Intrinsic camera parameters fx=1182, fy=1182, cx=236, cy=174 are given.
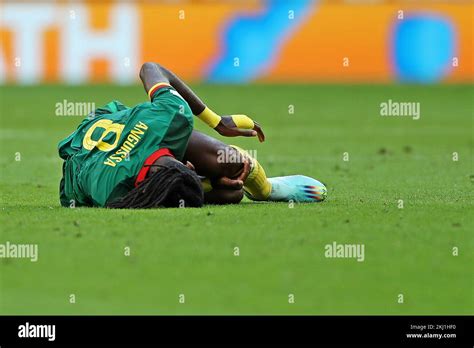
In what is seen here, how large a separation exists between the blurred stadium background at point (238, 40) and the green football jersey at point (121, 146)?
Result: 784 inches

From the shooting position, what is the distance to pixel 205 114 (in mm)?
9547

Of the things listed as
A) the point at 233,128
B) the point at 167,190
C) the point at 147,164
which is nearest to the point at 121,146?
the point at 147,164

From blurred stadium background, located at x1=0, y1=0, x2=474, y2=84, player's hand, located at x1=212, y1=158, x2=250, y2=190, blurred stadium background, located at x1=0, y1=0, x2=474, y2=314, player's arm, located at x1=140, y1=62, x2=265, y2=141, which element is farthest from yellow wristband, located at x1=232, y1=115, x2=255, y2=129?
blurred stadium background, located at x1=0, y1=0, x2=474, y2=84

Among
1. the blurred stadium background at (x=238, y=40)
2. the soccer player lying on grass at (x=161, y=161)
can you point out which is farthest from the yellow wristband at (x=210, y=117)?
the blurred stadium background at (x=238, y=40)

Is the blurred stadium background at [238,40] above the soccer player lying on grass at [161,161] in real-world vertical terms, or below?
above

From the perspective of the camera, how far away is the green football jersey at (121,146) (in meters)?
8.94

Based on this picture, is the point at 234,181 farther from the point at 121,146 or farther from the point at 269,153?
the point at 269,153

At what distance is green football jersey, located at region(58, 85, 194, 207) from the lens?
8.94 meters

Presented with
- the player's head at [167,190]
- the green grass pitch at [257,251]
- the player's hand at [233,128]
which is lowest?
the green grass pitch at [257,251]

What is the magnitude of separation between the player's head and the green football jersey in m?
0.10

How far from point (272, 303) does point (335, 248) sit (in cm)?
123

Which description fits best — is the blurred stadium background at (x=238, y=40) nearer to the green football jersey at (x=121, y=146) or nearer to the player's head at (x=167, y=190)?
the green football jersey at (x=121, y=146)

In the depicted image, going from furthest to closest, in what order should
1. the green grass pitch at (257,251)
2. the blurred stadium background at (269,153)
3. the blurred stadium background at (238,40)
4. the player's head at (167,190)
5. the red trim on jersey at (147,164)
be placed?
the blurred stadium background at (238,40) < the red trim on jersey at (147,164) < the player's head at (167,190) < the blurred stadium background at (269,153) < the green grass pitch at (257,251)

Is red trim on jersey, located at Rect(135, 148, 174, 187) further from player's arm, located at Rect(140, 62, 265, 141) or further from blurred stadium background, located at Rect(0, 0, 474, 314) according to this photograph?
player's arm, located at Rect(140, 62, 265, 141)
